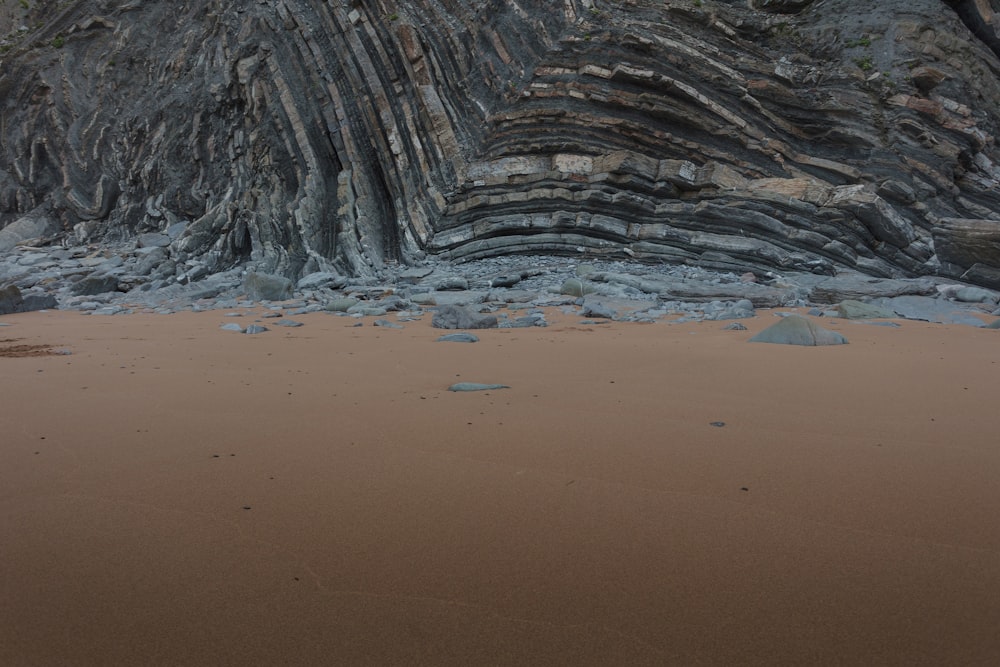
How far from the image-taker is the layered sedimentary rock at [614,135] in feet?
36.8

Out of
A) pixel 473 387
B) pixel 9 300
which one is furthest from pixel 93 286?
pixel 473 387

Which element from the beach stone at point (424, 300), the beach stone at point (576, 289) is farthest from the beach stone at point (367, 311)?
the beach stone at point (576, 289)

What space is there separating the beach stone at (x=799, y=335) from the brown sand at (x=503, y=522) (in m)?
1.21

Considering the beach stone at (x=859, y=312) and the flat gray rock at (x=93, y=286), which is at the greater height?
the flat gray rock at (x=93, y=286)

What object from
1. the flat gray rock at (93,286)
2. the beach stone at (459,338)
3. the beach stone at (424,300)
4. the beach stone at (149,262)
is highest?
the beach stone at (149,262)

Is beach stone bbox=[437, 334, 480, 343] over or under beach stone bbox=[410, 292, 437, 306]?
under

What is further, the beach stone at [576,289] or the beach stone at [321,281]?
the beach stone at [321,281]

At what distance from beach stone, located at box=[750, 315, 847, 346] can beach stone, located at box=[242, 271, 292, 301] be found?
7.81 m

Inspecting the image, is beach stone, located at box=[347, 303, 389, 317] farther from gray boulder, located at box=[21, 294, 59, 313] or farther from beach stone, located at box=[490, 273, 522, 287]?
gray boulder, located at box=[21, 294, 59, 313]

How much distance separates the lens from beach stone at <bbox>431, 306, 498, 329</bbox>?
5.50m

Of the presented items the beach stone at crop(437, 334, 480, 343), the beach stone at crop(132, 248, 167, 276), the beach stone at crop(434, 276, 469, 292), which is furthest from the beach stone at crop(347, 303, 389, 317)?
the beach stone at crop(132, 248, 167, 276)

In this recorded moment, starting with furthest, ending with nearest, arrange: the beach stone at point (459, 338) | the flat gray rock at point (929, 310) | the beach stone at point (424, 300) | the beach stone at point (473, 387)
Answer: the beach stone at point (424, 300), the flat gray rock at point (929, 310), the beach stone at point (459, 338), the beach stone at point (473, 387)

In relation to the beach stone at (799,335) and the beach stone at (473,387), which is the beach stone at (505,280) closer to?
the beach stone at (799,335)

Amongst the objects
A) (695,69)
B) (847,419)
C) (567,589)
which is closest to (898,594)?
(567,589)
